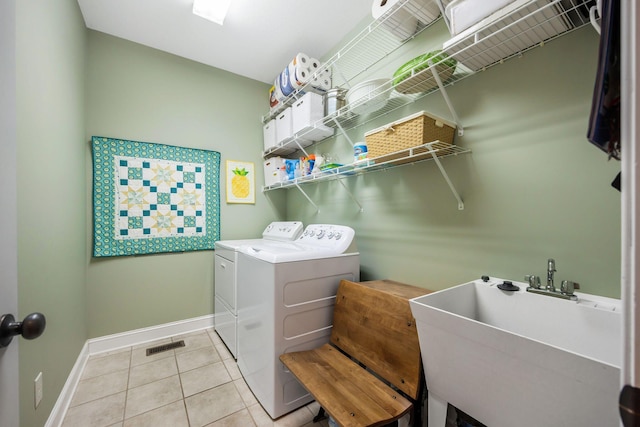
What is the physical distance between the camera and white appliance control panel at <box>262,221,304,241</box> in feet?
8.14

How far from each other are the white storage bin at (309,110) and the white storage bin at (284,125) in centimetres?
21

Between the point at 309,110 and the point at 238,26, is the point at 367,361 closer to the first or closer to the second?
the point at 309,110

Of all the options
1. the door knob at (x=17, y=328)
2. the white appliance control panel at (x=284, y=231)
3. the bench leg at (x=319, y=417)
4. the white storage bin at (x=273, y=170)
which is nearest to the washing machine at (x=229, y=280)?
the white appliance control panel at (x=284, y=231)

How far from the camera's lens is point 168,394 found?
171 centimetres

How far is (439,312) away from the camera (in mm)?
886

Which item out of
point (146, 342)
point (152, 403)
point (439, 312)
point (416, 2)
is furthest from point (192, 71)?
point (439, 312)

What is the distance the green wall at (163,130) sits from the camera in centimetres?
225

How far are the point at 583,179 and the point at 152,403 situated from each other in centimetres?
263

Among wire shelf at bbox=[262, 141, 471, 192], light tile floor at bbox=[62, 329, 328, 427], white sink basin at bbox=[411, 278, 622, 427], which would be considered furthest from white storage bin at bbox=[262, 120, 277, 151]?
white sink basin at bbox=[411, 278, 622, 427]

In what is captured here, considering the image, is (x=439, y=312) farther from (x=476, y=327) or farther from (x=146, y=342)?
(x=146, y=342)

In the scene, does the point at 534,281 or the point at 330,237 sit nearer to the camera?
the point at 534,281

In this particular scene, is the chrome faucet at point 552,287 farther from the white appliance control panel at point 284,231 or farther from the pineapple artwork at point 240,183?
the pineapple artwork at point 240,183

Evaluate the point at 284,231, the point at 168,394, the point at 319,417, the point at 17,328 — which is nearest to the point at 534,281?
the point at 319,417

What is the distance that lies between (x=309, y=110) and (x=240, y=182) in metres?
1.26
